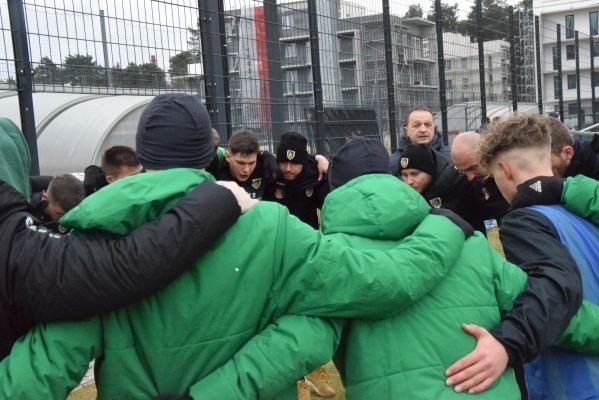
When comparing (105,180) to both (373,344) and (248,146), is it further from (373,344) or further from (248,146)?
(373,344)

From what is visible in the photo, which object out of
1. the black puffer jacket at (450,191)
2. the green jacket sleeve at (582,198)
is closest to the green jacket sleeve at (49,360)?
the green jacket sleeve at (582,198)

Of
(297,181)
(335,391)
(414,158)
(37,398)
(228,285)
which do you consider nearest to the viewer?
(37,398)

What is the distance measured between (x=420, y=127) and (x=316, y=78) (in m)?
1.77

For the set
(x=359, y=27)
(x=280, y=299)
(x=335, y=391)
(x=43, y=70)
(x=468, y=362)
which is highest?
(x=359, y=27)

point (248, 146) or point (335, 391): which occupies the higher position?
point (248, 146)

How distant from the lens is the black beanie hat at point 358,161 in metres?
2.14

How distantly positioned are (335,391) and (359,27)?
Result: 499 centimetres

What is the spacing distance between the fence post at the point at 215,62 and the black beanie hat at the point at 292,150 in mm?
1162

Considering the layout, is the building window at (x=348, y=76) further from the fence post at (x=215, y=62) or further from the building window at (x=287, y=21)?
the fence post at (x=215, y=62)

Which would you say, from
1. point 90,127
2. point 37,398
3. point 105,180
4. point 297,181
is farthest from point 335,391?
point 90,127

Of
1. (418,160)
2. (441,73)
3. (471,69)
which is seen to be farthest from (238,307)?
(471,69)

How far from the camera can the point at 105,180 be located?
15.3 ft

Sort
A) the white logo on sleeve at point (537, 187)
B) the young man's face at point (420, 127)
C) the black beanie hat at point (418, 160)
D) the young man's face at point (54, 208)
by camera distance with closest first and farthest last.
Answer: the white logo on sleeve at point (537, 187) < the black beanie hat at point (418, 160) < the young man's face at point (54, 208) < the young man's face at point (420, 127)

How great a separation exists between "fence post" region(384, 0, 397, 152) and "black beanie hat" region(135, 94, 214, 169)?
6.73 meters
